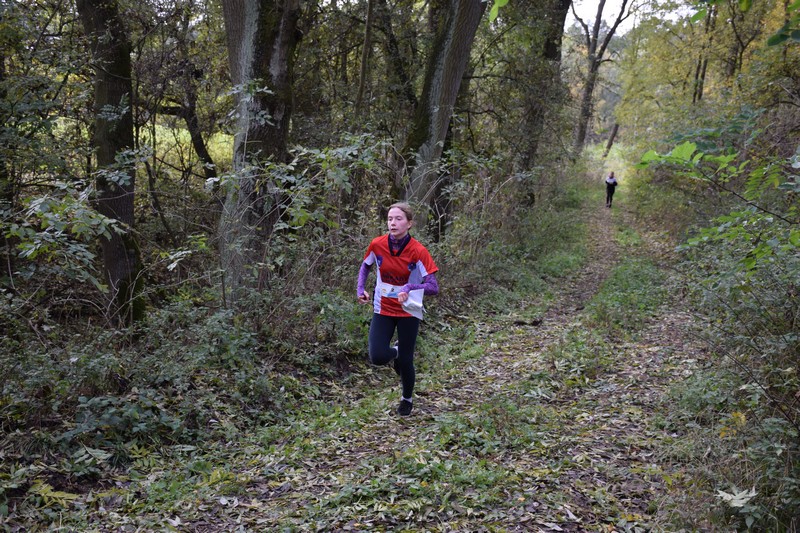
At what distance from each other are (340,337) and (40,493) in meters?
3.82

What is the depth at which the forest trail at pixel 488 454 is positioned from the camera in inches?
156

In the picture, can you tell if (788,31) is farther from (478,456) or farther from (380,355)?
(380,355)

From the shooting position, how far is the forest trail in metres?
3.96

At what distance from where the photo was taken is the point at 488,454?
493cm

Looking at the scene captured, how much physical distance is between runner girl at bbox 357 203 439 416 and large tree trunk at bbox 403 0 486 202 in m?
4.79

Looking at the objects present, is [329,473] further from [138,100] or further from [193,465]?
[138,100]

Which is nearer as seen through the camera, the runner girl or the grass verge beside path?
the grass verge beside path

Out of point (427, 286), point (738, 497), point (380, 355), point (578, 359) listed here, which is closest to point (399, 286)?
point (427, 286)

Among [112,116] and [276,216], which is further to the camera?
[112,116]

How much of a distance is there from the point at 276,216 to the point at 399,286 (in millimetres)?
3057

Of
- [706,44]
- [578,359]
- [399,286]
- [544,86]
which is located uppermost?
[706,44]

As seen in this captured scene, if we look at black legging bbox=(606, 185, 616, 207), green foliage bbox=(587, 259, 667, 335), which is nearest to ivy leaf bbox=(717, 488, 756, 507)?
green foliage bbox=(587, 259, 667, 335)

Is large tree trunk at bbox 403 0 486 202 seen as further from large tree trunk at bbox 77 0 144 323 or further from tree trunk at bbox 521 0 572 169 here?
tree trunk at bbox 521 0 572 169

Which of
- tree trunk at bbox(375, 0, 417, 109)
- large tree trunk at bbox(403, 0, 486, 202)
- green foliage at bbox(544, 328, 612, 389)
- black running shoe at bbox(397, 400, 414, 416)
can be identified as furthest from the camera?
tree trunk at bbox(375, 0, 417, 109)
